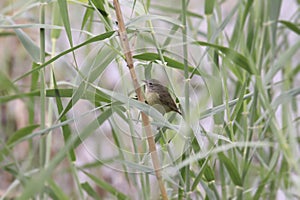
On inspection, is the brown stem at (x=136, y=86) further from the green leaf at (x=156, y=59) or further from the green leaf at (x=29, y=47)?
the green leaf at (x=29, y=47)

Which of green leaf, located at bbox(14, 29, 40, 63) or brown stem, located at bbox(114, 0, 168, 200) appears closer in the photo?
brown stem, located at bbox(114, 0, 168, 200)

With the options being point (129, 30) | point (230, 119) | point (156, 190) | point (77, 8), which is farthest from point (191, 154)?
point (77, 8)

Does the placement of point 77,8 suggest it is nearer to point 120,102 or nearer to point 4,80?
point 4,80

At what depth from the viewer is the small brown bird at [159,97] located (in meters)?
0.68

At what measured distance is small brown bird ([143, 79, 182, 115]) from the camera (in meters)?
0.68

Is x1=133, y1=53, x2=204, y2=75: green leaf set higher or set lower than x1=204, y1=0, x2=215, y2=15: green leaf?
lower

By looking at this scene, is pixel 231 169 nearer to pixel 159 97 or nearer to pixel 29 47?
pixel 159 97

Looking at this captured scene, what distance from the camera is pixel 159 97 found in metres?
0.68

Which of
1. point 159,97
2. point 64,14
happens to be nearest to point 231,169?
point 159,97

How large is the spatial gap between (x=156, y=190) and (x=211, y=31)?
0.91ft

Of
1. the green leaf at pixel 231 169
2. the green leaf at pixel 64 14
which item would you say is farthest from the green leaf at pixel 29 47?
the green leaf at pixel 231 169

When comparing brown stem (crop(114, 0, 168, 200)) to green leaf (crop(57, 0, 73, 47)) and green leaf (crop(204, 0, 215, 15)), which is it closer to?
green leaf (crop(57, 0, 73, 47))

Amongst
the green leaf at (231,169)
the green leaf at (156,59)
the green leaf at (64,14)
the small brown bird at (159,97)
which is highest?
the green leaf at (64,14)

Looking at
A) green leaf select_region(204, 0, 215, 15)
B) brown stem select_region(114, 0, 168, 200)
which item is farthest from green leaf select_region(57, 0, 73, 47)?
green leaf select_region(204, 0, 215, 15)
